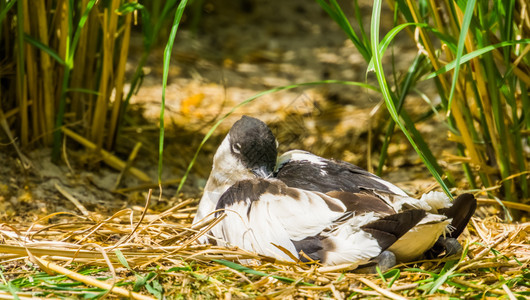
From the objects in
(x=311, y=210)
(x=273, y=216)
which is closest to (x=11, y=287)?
(x=273, y=216)

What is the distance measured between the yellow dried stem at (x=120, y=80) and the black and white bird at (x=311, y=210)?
2.85ft

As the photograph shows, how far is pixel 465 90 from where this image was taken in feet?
9.04

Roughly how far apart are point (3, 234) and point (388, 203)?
4.90ft

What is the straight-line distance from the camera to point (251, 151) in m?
2.71

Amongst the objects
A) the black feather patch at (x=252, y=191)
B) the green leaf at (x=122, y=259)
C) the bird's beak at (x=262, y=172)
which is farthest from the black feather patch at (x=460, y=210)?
the green leaf at (x=122, y=259)

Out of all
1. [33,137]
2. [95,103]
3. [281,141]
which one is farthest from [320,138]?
[33,137]

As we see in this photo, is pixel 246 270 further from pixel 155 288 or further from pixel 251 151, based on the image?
pixel 251 151

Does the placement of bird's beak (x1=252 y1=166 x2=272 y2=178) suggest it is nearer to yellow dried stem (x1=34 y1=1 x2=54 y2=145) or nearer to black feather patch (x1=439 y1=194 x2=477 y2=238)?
black feather patch (x1=439 y1=194 x2=477 y2=238)

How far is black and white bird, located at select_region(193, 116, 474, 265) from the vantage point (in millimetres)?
2109

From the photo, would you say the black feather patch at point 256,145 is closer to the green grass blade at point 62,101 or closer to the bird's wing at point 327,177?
the bird's wing at point 327,177

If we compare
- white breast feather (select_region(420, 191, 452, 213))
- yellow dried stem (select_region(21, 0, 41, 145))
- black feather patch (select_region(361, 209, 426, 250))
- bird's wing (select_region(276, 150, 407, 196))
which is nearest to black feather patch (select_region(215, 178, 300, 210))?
bird's wing (select_region(276, 150, 407, 196))

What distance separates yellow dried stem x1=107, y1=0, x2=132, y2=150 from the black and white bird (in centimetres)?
87

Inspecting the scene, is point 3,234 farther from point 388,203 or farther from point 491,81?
point 491,81

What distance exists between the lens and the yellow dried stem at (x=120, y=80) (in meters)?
3.17
